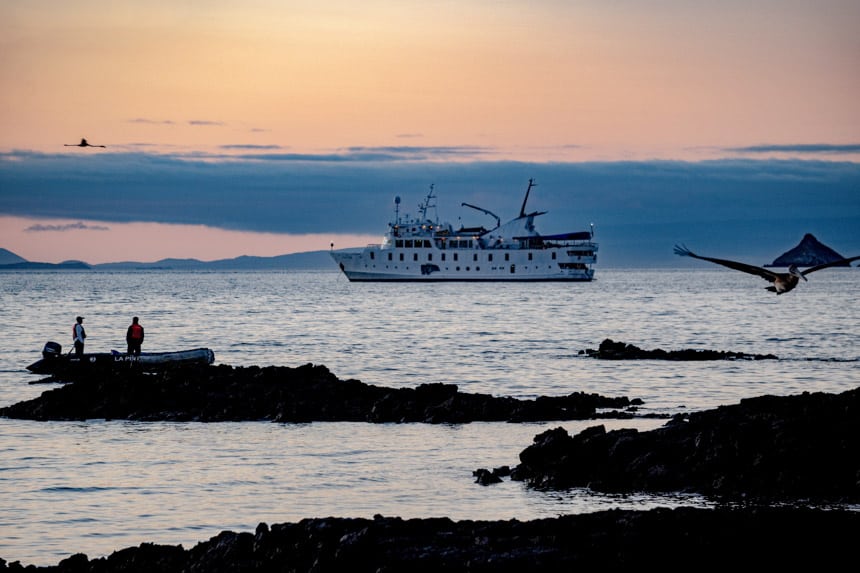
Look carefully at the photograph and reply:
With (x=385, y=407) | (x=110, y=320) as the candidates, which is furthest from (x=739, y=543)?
(x=110, y=320)

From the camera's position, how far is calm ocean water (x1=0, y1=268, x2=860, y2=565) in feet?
48.7

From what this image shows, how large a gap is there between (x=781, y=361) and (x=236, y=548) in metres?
30.4

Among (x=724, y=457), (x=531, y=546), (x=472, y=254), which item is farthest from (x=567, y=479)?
(x=472, y=254)

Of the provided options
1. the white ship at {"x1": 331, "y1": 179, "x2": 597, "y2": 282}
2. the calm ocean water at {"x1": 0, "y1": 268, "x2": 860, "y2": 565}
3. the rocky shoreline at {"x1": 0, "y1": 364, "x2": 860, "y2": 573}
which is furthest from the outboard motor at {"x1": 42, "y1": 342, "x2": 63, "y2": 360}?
the white ship at {"x1": 331, "y1": 179, "x2": 597, "y2": 282}

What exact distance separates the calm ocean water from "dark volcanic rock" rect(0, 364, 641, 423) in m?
0.62

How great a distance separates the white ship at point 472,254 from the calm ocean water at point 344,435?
86165mm

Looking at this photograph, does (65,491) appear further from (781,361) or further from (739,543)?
(781,361)

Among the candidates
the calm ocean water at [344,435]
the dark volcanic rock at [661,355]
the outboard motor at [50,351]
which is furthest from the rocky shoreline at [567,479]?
the dark volcanic rock at [661,355]

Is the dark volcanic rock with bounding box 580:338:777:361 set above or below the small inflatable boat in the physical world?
above

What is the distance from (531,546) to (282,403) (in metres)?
14.1

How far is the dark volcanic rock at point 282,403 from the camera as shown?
913 inches

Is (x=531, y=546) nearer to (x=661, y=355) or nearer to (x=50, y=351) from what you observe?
(x=50, y=351)

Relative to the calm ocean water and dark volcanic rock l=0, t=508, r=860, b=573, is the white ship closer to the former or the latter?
the calm ocean water

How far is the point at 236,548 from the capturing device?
10781mm
